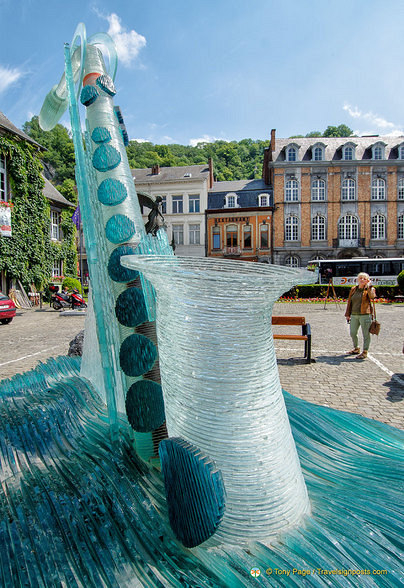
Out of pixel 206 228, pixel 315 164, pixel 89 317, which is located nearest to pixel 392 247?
pixel 315 164

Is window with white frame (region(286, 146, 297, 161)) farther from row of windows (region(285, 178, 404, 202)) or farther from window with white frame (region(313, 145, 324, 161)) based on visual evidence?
row of windows (region(285, 178, 404, 202))

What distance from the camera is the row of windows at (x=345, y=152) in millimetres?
33125

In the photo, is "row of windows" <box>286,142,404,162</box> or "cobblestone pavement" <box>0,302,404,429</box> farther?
"row of windows" <box>286,142,404,162</box>

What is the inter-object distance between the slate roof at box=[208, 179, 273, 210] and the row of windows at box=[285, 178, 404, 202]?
1.96m

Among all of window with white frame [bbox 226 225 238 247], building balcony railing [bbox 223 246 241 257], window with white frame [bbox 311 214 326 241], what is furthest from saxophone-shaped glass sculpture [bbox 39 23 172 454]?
window with white frame [bbox 311 214 326 241]

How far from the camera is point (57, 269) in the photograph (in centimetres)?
2441

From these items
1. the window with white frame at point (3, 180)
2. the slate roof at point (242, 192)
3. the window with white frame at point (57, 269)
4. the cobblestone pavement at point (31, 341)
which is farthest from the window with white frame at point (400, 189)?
the window with white frame at point (3, 180)

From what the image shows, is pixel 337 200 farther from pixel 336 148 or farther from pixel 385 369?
pixel 385 369

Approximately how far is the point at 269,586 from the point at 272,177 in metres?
35.7

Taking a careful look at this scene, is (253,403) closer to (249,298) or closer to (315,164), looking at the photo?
(249,298)

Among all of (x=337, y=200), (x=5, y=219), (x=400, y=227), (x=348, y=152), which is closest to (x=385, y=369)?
(x=5, y=219)

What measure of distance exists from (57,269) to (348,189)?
86.4 ft

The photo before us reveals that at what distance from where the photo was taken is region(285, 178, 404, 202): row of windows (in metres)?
33.4

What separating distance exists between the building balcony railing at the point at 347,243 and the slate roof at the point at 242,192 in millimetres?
7655
